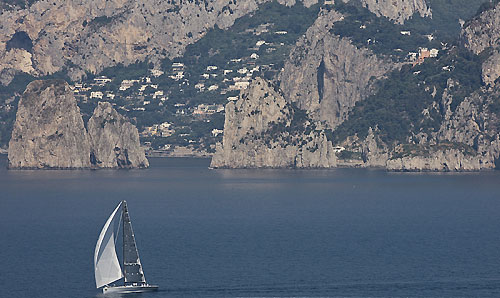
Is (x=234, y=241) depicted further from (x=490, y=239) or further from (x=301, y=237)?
(x=490, y=239)

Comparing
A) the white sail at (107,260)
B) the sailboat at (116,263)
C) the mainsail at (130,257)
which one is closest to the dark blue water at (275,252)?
the sailboat at (116,263)

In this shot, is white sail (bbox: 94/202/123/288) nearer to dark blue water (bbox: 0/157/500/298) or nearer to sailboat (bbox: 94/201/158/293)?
sailboat (bbox: 94/201/158/293)

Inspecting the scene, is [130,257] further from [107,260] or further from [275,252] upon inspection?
[275,252]

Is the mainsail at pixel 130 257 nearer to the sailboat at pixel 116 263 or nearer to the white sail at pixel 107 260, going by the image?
the sailboat at pixel 116 263

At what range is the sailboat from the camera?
11506cm

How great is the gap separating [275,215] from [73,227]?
3251 cm

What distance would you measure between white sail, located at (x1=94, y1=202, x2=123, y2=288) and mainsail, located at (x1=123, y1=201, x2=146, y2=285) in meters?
1.28

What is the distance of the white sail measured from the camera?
114812 millimetres

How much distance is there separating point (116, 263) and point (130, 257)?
146 centimetres

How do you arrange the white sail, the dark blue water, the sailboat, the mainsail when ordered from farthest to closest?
the dark blue water
the mainsail
the sailboat
the white sail

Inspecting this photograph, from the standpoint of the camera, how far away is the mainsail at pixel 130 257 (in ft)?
385

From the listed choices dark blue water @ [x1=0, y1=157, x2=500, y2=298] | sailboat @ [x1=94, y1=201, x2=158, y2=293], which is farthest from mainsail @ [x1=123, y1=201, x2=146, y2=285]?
dark blue water @ [x1=0, y1=157, x2=500, y2=298]

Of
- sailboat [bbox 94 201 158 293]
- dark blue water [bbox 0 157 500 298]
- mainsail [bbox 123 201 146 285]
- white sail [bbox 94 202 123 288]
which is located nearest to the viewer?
white sail [bbox 94 202 123 288]

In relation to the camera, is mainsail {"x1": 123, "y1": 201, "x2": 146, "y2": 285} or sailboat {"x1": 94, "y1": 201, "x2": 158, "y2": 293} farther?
mainsail {"x1": 123, "y1": 201, "x2": 146, "y2": 285}
